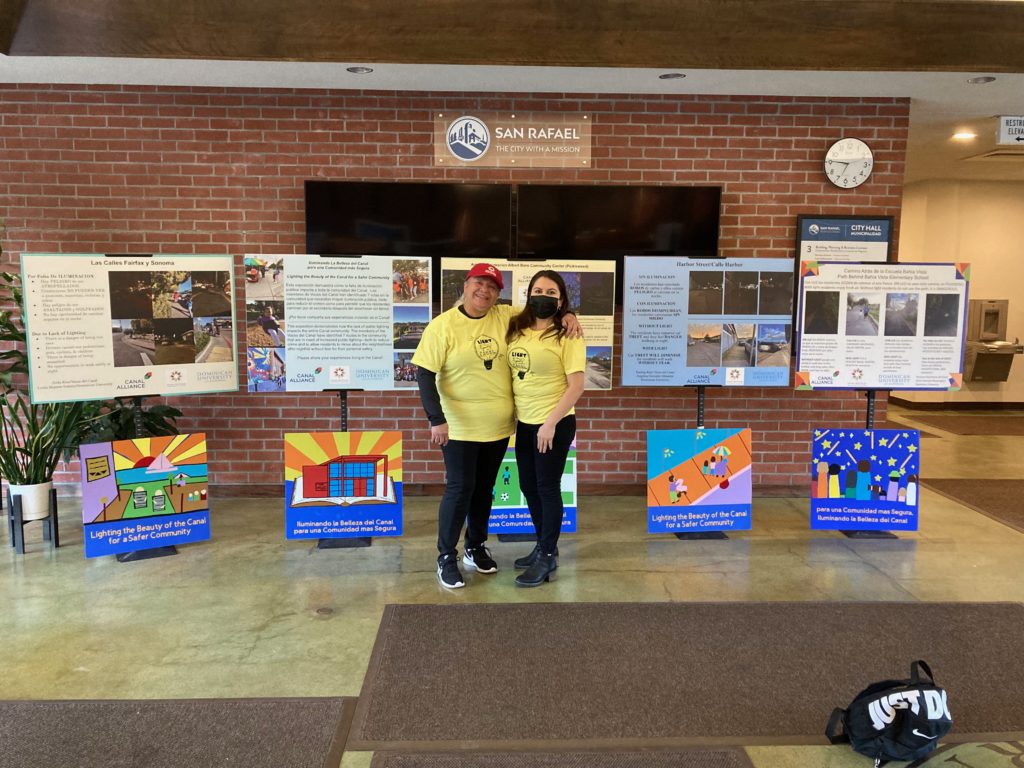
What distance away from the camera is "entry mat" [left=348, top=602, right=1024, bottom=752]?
239cm

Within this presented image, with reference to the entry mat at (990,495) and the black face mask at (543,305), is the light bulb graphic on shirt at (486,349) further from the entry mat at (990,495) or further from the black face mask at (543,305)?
the entry mat at (990,495)

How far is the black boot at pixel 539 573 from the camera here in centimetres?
356

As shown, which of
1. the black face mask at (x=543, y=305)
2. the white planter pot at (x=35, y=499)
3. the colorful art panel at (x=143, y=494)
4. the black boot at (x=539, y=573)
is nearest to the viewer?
the black face mask at (x=543, y=305)

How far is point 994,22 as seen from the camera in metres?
4.05

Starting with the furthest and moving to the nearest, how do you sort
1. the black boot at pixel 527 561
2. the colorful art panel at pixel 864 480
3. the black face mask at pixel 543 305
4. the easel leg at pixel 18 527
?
the colorful art panel at pixel 864 480, the easel leg at pixel 18 527, the black boot at pixel 527 561, the black face mask at pixel 543 305

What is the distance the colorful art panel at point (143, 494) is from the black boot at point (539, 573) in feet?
6.21

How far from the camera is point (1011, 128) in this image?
5199 millimetres

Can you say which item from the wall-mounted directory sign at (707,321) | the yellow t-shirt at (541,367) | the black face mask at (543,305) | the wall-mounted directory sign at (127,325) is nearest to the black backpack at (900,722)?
the yellow t-shirt at (541,367)

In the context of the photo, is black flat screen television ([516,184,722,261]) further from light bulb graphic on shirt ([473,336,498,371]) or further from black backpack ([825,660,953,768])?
black backpack ([825,660,953,768])

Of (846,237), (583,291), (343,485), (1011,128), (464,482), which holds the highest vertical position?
(1011,128)

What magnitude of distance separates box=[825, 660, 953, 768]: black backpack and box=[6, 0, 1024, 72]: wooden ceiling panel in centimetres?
336

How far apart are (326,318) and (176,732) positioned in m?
2.37

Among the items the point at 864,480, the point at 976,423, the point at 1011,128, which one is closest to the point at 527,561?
the point at 864,480

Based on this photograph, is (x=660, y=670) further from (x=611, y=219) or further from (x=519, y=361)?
(x=611, y=219)
